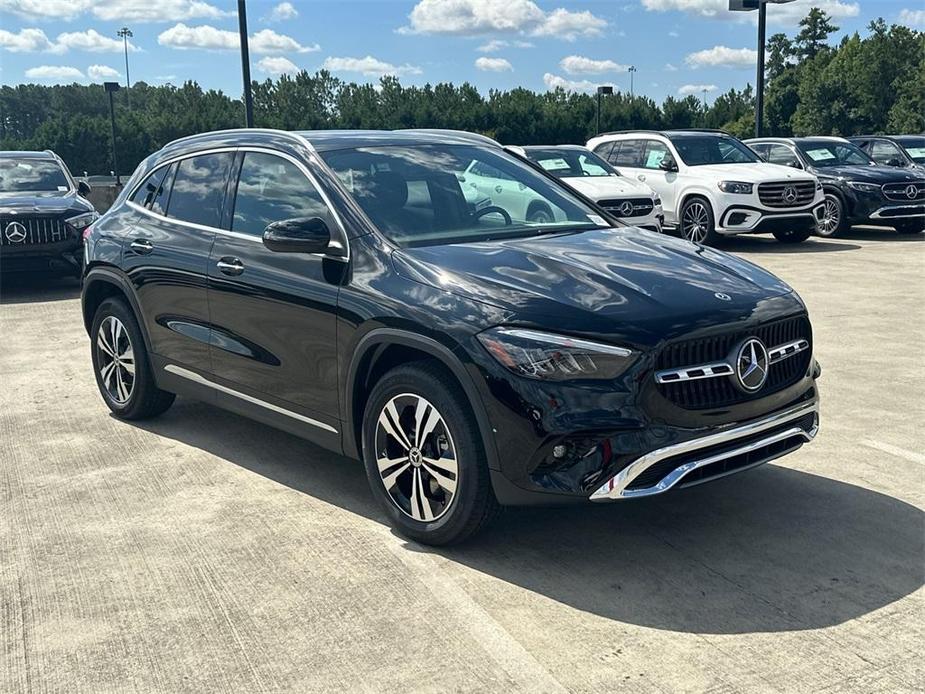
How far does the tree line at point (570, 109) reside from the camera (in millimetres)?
73062

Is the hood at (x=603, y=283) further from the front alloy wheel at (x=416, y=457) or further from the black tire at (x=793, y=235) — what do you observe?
the black tire at (x=793, y=235)

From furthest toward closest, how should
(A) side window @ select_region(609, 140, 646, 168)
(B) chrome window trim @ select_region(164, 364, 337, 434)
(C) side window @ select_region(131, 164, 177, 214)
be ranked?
(A) side window @ select_region(609, 140, 646, 168) < (C) side window @ select_region(131, 164, 177, 214) < (B) chrome window trim @ select_region(164, 364, 337, 434)

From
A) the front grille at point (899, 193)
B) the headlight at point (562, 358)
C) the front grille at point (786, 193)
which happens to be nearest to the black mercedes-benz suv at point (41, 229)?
the front grille at point (786, 193)

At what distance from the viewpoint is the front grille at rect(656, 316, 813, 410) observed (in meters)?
3.86

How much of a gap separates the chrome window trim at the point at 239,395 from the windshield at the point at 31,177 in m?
8.79

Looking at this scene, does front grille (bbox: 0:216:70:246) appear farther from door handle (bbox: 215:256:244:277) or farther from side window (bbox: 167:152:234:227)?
door handle (bbox: 215:256:244:277)

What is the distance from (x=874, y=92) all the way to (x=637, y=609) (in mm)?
77581

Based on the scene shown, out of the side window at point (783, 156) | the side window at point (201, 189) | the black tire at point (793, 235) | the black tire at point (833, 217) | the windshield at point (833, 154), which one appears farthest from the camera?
the windshield at point (833, 154)

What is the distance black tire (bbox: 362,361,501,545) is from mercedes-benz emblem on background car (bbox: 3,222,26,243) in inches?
362

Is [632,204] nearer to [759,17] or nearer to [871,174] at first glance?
[871,174]

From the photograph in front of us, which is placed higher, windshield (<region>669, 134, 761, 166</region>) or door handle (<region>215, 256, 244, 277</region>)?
windshield (<region>669, 134, 761, 166</region>)

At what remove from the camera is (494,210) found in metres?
5.09

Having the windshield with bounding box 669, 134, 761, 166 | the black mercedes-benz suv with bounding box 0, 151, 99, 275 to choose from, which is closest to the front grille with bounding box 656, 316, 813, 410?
the black mercedes-benz suv with bounding box 0, 151, 99, 275

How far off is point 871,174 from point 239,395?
47.8ft
